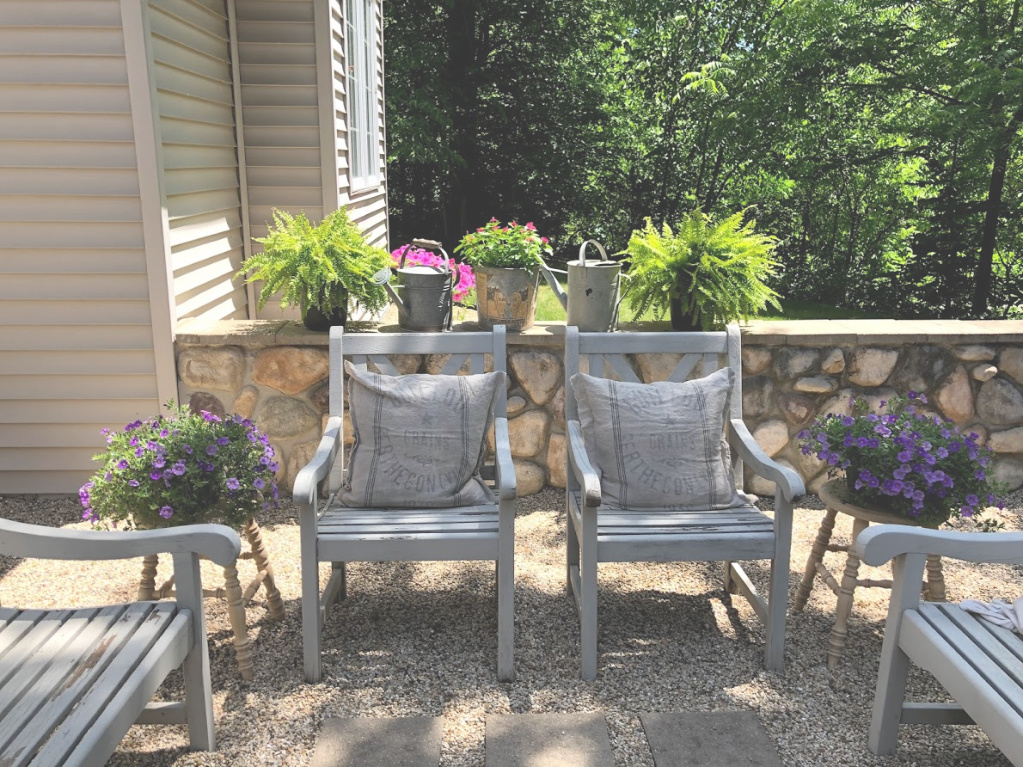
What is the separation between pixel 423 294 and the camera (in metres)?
3.52

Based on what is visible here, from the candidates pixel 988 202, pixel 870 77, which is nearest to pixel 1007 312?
pixel 988 202


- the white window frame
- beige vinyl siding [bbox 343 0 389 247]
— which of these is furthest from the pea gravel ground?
the white window frame

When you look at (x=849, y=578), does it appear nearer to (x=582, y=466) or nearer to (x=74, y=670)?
(x=582, y=466)

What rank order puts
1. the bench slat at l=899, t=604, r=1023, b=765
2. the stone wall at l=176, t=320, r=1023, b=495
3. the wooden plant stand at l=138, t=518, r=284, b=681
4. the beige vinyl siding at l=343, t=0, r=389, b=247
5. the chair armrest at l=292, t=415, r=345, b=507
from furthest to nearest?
the beige vinyl siding at l=343, t=0, r=389, b=247
the stone wall at l=176, t=320, r=1023, b=495
the wooden plant stand at l=138, t=518, r=284, b=681
the chair armrest at l=292, t=415, r=345, b=507
the bench slat at l=899, t=604, r=1023, b=765

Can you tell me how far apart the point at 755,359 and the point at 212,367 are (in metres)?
2.30

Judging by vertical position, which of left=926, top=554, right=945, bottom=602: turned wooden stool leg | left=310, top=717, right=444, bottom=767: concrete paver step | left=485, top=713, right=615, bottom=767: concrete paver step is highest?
left=926, top=554, right=945, bottom=602: turned wooden stool leg

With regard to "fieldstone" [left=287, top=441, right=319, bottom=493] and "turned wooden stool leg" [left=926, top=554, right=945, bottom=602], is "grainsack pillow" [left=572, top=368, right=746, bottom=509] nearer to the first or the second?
"turned wooden stool leg" [left=926, top=554, right=945, bottom=602]

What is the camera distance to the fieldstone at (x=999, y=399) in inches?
149

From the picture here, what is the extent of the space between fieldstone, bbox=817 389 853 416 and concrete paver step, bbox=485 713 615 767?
2015mm

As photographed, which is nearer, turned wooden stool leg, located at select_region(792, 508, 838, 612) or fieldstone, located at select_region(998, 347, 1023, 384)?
turned wooden stool leg, located at select_region(792, 508, 838, 612)

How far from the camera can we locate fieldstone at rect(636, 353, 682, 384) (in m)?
3.68

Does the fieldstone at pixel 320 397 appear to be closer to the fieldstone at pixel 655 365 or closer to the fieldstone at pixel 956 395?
the fieldstone at pixel 655 365

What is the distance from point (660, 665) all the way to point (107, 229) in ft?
8.78

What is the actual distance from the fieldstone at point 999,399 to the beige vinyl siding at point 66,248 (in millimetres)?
3577
